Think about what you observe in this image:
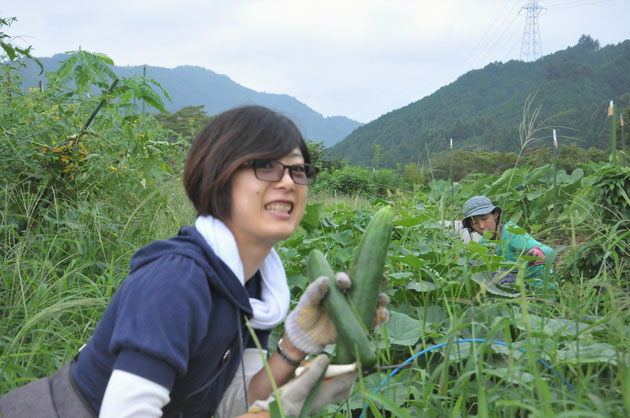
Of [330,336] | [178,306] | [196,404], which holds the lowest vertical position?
[196,404]

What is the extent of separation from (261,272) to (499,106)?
83692 millimetres

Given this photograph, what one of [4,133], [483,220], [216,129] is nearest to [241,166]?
[216,129]

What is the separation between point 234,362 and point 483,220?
139 inches

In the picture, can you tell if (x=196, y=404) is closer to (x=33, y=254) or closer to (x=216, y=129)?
(x=216, y=129)

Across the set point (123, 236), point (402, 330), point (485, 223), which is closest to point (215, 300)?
point (402, 330)

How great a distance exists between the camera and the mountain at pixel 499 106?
51069 mm

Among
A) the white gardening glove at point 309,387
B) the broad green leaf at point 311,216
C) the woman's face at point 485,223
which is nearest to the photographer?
the white gardening glove at point 309,387

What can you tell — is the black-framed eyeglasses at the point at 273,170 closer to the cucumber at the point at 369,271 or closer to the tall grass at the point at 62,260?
the cucumber at the point at 369,271

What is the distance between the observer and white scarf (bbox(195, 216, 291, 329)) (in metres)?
1.50

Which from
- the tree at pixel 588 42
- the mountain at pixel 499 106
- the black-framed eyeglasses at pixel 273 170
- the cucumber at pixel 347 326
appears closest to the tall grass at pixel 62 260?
the black-framed eyeglasses at pixel 273 170

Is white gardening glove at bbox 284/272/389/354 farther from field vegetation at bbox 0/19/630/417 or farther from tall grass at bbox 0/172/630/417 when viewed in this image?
field vegetation at bbox 0/19/630/417

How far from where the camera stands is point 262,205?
5.00 ft

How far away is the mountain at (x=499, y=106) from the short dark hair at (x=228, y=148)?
41.1 meters

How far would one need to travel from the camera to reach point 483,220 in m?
4.62
